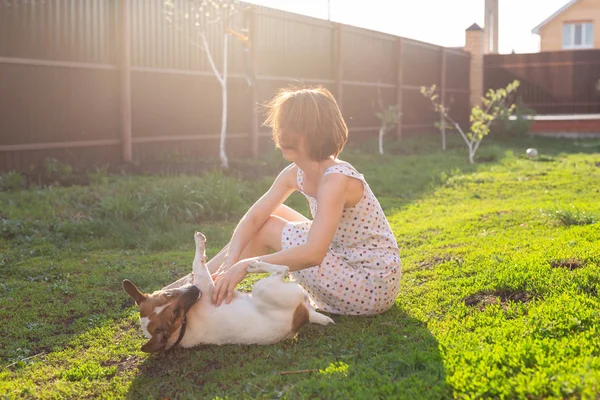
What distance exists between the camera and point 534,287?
148 inches

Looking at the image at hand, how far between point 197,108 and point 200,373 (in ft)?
24.8

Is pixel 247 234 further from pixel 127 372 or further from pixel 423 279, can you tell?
pixel 423 279

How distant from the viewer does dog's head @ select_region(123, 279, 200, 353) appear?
312 centimetres

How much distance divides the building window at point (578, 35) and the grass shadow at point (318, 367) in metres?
→ 32.0

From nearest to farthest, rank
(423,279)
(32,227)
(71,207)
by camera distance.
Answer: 1. (423,279)
2. (32,227)
3. (71,207)

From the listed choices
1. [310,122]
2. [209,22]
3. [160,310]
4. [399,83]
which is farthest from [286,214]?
[399,83]

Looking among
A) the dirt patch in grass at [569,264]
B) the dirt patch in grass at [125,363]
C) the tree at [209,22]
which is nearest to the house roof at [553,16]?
the tree at [209,22]

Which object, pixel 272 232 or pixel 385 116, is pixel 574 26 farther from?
pixel 272 232

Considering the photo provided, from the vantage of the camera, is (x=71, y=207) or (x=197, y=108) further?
(x=197, y=108)

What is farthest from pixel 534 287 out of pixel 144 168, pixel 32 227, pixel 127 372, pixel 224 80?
pixel 224 80

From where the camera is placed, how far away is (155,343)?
3.12 metres

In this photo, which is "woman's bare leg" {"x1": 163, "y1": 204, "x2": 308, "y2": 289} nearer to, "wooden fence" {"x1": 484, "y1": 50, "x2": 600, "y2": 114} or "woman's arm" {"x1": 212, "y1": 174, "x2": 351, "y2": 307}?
"woman's arm" {"x1": 212, "y1": 174, "x2": 351, "y2": 307}

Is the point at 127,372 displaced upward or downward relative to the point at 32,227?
downward

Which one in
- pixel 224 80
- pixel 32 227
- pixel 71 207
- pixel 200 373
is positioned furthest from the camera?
pixel 224 80
